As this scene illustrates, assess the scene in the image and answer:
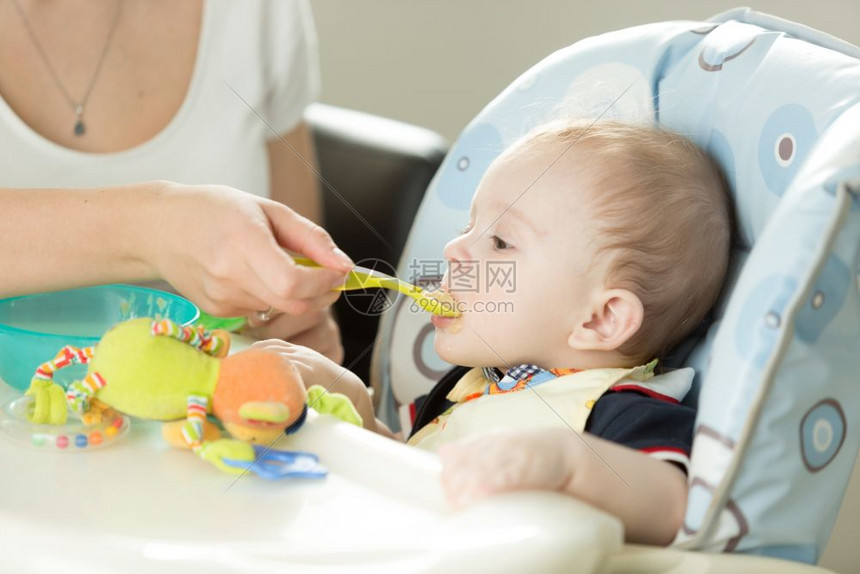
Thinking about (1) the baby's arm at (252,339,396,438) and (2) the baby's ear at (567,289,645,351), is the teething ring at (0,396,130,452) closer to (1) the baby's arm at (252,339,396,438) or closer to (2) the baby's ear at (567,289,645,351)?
(1) the baby's arm at (252,339,396,438)

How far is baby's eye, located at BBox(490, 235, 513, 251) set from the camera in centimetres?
91

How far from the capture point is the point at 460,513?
0.59 metres

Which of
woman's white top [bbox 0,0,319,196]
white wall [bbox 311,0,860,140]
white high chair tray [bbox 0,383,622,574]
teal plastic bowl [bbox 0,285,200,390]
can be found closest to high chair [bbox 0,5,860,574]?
white high chair tray [bbox 0,383,622,574]

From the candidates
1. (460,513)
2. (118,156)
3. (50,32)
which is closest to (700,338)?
(460,513)

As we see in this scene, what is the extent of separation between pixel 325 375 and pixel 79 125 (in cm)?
53

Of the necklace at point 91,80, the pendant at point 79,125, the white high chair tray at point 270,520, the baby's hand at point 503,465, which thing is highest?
the necklace at point 91,80

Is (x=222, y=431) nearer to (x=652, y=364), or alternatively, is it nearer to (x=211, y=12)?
(x=652, y=364)

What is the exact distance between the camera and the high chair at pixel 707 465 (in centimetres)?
55

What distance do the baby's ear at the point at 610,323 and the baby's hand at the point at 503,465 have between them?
25 cm

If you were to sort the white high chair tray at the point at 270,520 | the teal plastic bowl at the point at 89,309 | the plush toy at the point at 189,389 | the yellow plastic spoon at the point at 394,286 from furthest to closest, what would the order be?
the teal plastic bowl at the point at 89,309 < the yellow plastic spoon at the point at 394,286 < the plush toy at the point at 189,389 < the white high chair tray at the point at 270,520

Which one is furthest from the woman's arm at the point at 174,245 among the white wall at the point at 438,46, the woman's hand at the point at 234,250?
the white wall at the point at 438,46

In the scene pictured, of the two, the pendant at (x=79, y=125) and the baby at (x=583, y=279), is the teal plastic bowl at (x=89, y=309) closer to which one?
the baby at (x=583, y=279)

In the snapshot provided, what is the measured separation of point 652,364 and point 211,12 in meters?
0.77

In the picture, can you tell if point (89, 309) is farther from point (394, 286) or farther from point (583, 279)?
point (583, 279)
